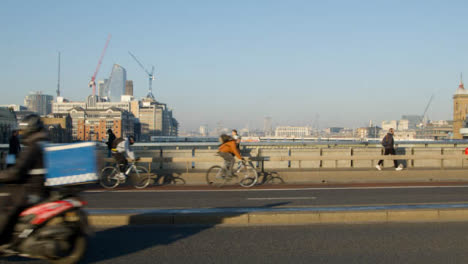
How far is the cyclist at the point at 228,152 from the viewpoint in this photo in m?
16.1

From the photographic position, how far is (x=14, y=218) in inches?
230

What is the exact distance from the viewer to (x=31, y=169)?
598cm

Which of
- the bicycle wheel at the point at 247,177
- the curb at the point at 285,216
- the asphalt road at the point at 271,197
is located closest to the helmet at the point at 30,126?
the curb at the point at 285,216

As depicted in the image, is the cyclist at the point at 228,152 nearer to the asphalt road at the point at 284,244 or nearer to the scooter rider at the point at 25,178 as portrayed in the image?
the asphalt road at the point at 284,244

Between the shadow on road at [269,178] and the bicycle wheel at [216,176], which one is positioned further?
the shadow on road at [269,178]

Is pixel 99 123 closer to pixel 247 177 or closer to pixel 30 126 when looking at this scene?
pixel 247 177

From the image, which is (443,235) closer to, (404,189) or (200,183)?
(404,189)

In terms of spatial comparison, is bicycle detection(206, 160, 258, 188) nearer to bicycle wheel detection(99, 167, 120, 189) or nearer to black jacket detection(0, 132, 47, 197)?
bicycle wheel detection(99, 167, 120, 189)

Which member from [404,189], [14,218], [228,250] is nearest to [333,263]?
[228,250]

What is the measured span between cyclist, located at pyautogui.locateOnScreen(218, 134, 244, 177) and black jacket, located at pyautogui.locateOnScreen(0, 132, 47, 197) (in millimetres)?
10301

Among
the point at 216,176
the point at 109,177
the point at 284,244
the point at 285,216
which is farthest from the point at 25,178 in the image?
the point at 216,176

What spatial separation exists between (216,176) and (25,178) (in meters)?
10.7

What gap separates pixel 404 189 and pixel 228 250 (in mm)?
10089

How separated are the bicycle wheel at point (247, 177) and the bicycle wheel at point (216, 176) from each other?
597 millimetres
